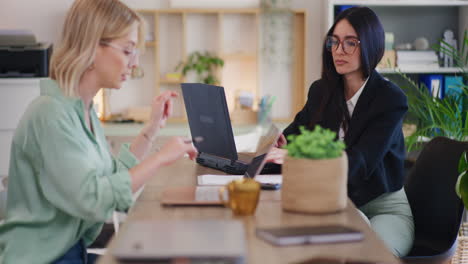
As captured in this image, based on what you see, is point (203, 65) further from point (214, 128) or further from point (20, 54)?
point (214, 128)

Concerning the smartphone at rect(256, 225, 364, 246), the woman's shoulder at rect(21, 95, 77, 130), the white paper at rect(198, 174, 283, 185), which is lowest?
the white paper at rect(198, 174, 283, 185)

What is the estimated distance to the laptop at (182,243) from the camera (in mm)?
1381

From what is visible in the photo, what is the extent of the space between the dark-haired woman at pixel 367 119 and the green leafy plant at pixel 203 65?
7.87ft

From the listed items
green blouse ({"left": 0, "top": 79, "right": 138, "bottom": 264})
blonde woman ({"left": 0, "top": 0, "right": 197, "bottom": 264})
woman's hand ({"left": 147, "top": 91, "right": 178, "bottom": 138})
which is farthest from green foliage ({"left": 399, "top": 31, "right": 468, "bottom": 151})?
green blouse ({"left": 0, "top": 79, "right": 138, "bottom": 264})

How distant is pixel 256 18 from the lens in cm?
522

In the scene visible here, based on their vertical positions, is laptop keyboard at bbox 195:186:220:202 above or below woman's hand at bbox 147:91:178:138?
below

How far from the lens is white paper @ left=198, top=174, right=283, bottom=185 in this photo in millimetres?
2307

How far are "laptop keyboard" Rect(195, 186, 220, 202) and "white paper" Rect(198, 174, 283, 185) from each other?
10 cm

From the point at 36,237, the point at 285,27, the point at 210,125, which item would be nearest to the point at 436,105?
the point at 285,27

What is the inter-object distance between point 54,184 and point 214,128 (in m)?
0.80

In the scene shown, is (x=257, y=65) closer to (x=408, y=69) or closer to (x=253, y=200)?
(x=408, y=69)

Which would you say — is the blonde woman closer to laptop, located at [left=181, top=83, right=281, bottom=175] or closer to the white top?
laptop, located at [left=181, top=83, right=281, bottom=175]

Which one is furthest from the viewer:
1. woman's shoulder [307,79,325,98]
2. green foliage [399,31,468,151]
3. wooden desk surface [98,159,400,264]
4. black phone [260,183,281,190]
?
green foliage [399,31,468,151]

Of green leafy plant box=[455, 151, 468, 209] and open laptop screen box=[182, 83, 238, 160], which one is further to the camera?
green leafy plant box=[455, 151, 468, 209]
